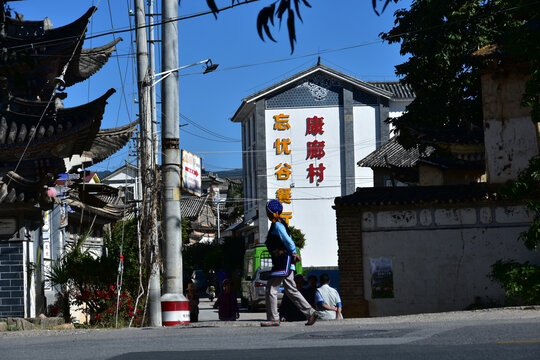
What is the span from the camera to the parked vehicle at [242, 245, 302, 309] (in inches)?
1307

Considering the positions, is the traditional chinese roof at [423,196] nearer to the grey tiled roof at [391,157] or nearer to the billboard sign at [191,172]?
the billboard sign at [191,172]

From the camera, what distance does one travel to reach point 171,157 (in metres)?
15.6

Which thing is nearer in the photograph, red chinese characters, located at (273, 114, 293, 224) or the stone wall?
the stone wall

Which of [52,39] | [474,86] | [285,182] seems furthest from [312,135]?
[52,39]

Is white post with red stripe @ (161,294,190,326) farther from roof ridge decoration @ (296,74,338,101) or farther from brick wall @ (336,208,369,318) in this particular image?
roof ridge decoration @ (296,74,338,101)

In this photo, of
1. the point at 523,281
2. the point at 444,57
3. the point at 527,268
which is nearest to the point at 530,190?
the point at 527,268

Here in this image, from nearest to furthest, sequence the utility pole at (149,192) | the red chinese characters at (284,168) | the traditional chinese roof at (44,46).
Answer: the utility pole at (149,192) → the traditional chinese roof at (44,46) → the red chinese characters at (284,168)

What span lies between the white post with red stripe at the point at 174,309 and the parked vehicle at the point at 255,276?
1768 cm

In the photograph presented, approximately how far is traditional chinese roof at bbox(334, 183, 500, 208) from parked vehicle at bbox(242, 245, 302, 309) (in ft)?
38.3

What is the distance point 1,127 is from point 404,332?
14.8 meters

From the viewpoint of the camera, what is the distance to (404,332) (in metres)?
10.2

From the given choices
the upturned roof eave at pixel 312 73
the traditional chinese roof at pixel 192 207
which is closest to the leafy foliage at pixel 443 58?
the upturned roof eave at pixel 312 73

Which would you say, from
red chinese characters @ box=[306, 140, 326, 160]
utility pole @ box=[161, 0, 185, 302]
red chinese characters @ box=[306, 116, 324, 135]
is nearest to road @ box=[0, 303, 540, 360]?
utility pole @ box=[161, 0, 185, 302]

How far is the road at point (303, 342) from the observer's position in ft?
26.8
